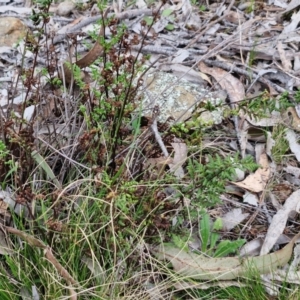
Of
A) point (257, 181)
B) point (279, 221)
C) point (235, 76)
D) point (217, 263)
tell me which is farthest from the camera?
point (235, 76)

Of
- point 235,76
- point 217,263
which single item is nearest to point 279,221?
point 217,263

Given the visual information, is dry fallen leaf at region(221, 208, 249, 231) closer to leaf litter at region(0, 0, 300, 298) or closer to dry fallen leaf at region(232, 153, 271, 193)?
leaf litter at region(0, 0, 300, 298)

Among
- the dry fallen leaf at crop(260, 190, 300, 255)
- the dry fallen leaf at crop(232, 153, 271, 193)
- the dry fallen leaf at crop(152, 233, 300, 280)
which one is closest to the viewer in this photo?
the dry fallen leaf at crop(152, 233, 300, 280)

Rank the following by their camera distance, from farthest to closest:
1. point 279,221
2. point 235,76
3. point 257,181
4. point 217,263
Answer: point 235,76, point 257,181, point 279,221, point 217,263

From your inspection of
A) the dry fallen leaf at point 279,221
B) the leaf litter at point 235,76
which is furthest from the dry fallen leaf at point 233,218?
the dry fallen leaf at point 279,221

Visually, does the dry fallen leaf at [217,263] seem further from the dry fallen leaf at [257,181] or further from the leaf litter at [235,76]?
the dry fallen leaf at [257,181]

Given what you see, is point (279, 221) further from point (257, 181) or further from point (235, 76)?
point (235, 76)

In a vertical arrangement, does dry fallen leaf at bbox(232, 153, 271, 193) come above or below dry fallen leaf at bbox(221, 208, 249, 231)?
above

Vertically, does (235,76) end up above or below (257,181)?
above

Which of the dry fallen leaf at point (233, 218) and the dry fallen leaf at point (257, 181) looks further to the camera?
the dry fallen leaf at point (257, 181)

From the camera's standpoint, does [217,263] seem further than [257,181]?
No

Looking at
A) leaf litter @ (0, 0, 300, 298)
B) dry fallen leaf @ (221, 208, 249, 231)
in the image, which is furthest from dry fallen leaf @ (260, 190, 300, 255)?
dry fallen leaf @ (221, 208, 249, 231)

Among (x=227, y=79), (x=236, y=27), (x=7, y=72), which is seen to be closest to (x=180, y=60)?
(x=227, y=79)

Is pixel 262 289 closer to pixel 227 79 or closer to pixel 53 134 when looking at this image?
pixel 53 134
